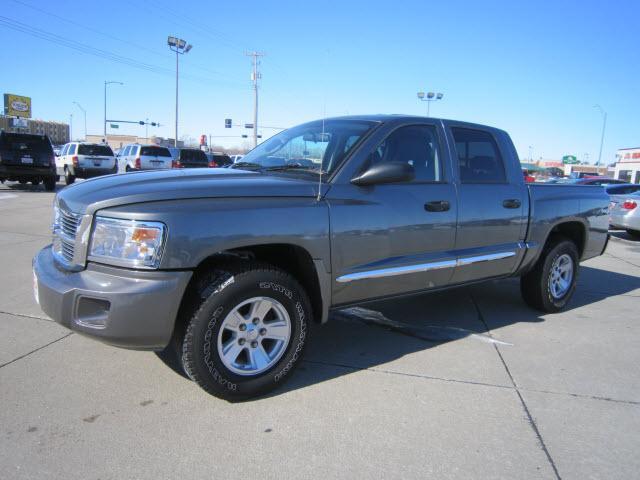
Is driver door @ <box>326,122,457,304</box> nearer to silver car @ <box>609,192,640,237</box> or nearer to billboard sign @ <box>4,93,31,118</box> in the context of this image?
silver car @ <box>609,192,640,237</box>

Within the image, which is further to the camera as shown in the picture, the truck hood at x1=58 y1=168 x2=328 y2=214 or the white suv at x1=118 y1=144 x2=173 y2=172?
the white suv at x1=118 y1=144 x2=173 y2=172

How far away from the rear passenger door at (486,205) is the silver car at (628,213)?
8.93 metres

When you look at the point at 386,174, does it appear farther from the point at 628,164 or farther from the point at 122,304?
the point at 628,164

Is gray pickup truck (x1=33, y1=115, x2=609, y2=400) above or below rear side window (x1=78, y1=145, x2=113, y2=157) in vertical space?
below

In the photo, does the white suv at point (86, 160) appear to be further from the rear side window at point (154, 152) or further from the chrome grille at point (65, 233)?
the chrome grille at point (65, 233)

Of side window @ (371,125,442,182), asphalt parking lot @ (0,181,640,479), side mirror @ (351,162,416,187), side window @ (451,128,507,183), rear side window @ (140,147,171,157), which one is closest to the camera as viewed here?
asphalt parking lot @ (0,181,640,479)

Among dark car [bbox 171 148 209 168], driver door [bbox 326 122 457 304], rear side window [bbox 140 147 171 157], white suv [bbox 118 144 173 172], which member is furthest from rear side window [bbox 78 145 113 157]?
driver door [bbox 326 122 457 304]

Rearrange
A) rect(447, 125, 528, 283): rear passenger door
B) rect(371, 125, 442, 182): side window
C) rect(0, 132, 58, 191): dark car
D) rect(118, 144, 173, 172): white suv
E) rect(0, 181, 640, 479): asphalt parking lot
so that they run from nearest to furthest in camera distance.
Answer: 1. rect(0, 181, 640, 479): asphalt parking lot
2. rect(371, 125, 442, 182): side window
3. rect(447, 125, 528, 283): rear passenger door
4. rect(0, 132, 58, 191): dark car
5. rect(118, 144, 173, 172): white suv

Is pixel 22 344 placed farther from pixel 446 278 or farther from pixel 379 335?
pixel 446 278

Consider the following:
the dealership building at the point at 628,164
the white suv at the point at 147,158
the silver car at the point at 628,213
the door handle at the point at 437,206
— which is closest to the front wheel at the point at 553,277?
the door handle at the point at 437,206

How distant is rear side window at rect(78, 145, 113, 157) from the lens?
1988 cm

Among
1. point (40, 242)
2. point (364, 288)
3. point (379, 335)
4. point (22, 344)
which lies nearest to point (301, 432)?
point (364, 288)

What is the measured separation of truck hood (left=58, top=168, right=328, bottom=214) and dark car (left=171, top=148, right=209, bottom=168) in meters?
18.0

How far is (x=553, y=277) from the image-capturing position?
17.4 ft
